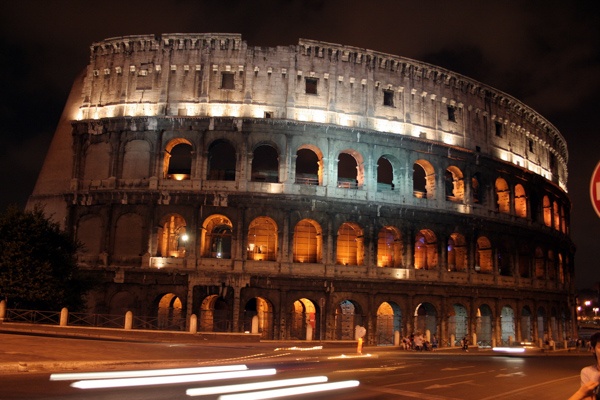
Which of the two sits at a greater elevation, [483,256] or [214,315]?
[483,256]

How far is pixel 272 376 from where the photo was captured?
1305cm

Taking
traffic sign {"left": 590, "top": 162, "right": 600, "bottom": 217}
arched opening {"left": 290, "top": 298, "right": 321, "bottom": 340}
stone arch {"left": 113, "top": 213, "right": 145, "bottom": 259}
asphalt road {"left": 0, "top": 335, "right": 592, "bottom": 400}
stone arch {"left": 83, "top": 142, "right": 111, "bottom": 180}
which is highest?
stone arch {"left": 83, "top": 142, "right": 111, "bottom": 180}

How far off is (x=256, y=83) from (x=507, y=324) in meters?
22.9

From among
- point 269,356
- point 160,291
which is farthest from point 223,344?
point 160,291

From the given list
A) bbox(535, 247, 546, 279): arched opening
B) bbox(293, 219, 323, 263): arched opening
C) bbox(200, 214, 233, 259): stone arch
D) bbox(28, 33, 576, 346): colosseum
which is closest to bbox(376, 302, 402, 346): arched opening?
bbox(28, 33, 576, 346): colosseum

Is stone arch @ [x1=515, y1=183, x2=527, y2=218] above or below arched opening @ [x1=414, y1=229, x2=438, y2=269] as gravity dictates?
above

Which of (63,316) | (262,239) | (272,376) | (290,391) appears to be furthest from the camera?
(262,239)

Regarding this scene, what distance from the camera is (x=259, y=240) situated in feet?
102

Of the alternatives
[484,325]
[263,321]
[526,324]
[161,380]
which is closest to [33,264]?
[263,321]

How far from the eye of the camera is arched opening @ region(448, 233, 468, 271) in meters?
34.8

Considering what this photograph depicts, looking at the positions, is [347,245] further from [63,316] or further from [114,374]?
[114,374]

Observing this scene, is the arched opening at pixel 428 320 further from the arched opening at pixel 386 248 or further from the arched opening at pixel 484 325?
the arched opening at pixel 484 325

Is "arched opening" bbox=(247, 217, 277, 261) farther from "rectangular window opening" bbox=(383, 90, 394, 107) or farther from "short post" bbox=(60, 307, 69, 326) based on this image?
"short post" bbox=(60, 307, 69, 326)

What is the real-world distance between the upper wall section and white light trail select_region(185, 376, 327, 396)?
66.4ft
